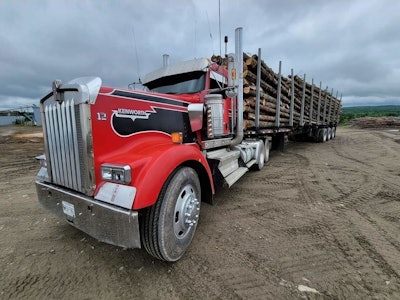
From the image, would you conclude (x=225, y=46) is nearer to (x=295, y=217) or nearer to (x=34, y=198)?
(x=295, y=217)

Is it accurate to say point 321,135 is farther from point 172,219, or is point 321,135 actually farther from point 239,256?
point 172,219

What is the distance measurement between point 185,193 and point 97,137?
113 centimetres

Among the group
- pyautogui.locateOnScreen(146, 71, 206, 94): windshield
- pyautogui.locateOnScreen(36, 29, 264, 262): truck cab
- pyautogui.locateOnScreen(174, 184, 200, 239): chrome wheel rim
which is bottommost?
pyautogui.locateOnScreen(174, 184, 200, 239): chrome wheel rim

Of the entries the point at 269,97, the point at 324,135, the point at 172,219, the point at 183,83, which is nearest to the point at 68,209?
the point at 172,219

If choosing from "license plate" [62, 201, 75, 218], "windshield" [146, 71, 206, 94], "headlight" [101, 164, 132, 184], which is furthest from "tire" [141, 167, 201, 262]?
"windshield" [146, 71, 206, 94]

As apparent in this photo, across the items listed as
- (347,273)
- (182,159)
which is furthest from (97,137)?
(347,273)

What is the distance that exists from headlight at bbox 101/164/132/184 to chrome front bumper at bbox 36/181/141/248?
0.23m

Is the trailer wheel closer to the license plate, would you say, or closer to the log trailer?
the log trailer

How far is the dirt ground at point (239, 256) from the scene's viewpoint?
2.09 metres

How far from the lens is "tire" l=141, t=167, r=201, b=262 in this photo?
222cm

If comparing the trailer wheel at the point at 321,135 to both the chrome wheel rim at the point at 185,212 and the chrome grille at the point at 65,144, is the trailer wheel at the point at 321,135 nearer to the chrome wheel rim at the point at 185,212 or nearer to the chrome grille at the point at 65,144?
the chrome wheel rim at the point at 185,212

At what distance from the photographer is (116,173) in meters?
2.07

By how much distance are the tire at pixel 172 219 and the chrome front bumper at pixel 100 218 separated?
0.88 feet

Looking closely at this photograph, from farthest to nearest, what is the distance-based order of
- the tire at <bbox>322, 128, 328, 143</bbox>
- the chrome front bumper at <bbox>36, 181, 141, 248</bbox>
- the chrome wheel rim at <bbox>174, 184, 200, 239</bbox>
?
the tire at <bbox>322, 128, 328, 143</bbox> → the chrome wheel rim at <bbox>174, 184, 200, 239</bbox> → the chrome front bumper at <bbox>36, 181, 141, 248</bbox>
